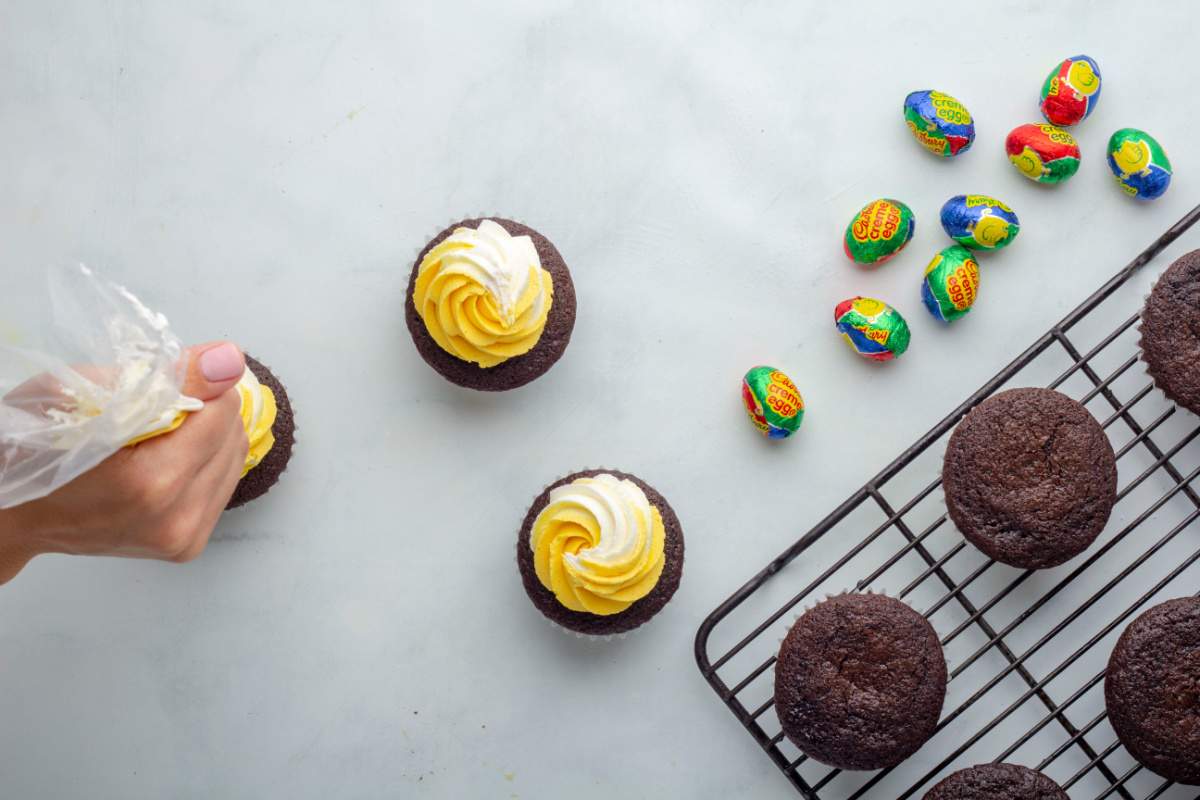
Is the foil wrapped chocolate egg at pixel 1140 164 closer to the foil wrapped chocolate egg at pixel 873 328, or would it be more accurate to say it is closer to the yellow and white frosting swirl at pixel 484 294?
the foil wrapped chocolate egg at pixel 873 328

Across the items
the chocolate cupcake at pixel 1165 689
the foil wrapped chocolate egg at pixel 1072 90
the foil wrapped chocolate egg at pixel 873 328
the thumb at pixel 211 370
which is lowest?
the chocolate cupcake at pixel 1165 689

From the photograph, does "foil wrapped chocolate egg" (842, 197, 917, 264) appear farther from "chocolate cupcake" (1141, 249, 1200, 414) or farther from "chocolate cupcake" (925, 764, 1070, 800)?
"chocolate cupcake" (925, 764, 1070, 800)

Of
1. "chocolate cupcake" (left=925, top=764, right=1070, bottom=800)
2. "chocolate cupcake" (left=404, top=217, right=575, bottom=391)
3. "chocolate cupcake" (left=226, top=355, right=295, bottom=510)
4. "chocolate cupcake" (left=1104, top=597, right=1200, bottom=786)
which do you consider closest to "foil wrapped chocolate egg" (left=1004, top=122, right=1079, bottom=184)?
"chocolate cupcake" (left=1104, top=597, right=1200, bottom=786)

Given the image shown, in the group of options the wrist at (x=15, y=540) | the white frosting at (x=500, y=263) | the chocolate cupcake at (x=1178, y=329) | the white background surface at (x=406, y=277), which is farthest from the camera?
the white background surface at (x=406, y=277)

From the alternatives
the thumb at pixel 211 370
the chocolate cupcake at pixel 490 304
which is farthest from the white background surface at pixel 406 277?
the thumb at pixel 211 370

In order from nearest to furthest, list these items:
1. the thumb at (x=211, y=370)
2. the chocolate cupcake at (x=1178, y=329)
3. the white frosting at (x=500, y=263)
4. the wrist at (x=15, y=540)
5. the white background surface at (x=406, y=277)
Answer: the thumb at (x=211, y=370) → the wrist at (x=15, y=540) → the white frosting at (x=500, y=263) → the chocolate cupcake at (x=1178, y=329) → the white background surface at (x=406, y=277)

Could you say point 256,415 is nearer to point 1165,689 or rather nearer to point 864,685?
point 864,685
